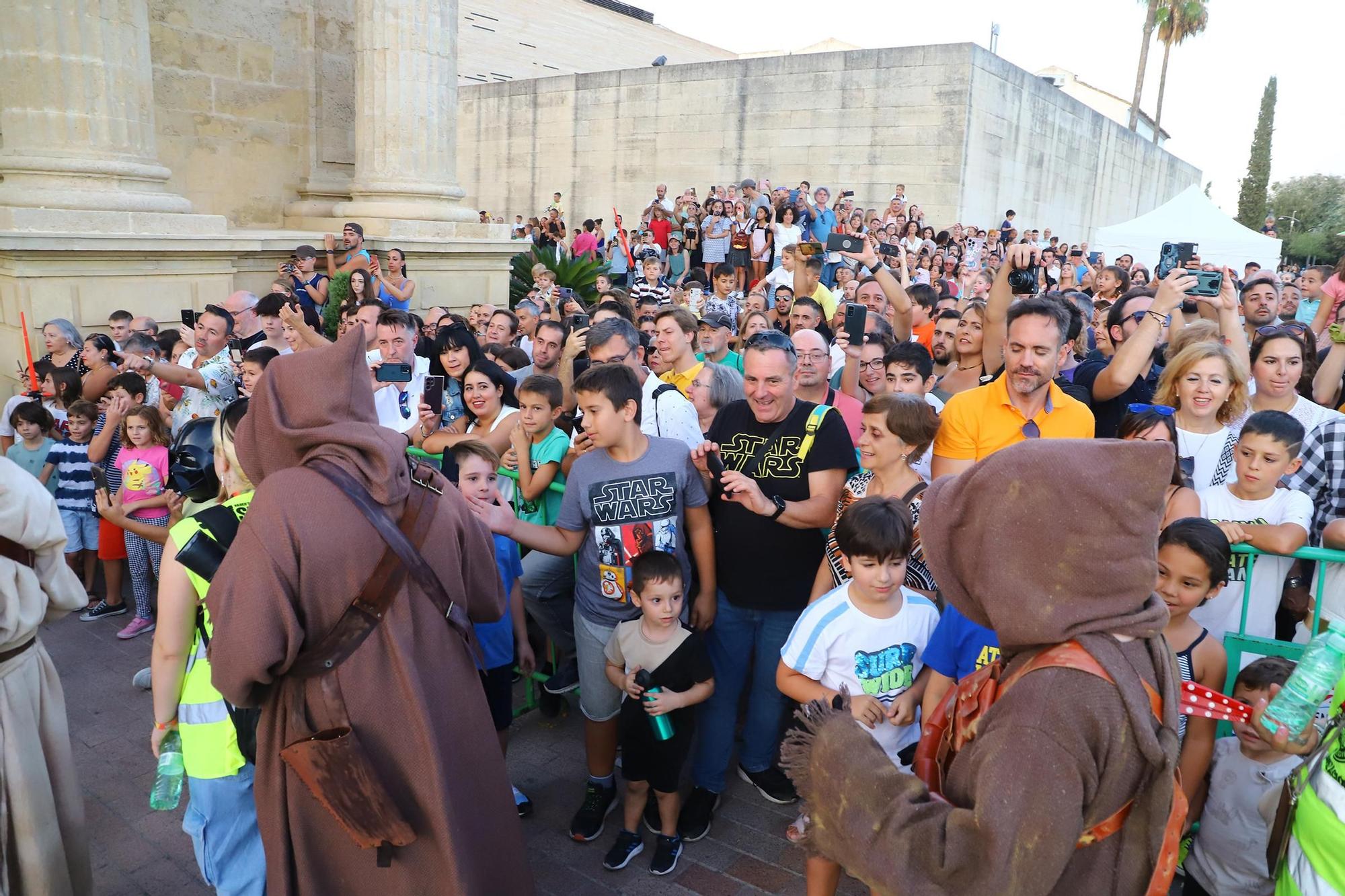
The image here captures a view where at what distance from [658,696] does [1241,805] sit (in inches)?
76.0

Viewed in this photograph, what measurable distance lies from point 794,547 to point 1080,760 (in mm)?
2347

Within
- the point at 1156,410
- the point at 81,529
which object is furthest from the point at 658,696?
the point at 81,529

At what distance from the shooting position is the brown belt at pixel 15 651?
2.80 meters

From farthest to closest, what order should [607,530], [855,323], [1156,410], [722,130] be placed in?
[722,130]
[855,323]
[607,530]
[1156,410]

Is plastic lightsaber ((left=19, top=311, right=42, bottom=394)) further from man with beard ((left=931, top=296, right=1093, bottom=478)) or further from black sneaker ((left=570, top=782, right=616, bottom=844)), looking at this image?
man with beard ((left=931, top=296, right=1093, bottom=478))

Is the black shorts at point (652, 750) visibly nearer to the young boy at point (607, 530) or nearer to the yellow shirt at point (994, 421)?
the young boy at point (607, 530)

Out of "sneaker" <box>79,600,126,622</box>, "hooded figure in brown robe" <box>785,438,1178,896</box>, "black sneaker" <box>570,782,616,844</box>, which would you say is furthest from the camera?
"sneaker" <box>79,600,126,622</box>

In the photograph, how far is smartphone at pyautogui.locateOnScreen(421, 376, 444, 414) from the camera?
5453 millimetres

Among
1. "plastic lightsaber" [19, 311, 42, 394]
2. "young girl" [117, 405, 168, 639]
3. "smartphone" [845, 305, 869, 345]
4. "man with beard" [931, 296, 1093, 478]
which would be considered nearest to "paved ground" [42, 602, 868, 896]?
"young girl" [117, 405, 168, 639]

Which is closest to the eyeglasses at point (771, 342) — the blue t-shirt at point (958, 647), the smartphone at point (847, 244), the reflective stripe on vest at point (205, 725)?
the blue t-shirt at point (958, 647)

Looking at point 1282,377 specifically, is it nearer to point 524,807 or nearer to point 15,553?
point 524,807

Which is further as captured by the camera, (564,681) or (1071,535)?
(564,681)

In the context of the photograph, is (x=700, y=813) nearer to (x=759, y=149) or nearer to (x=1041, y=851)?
(x=1041, y=851)

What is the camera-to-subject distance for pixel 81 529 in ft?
19.5
